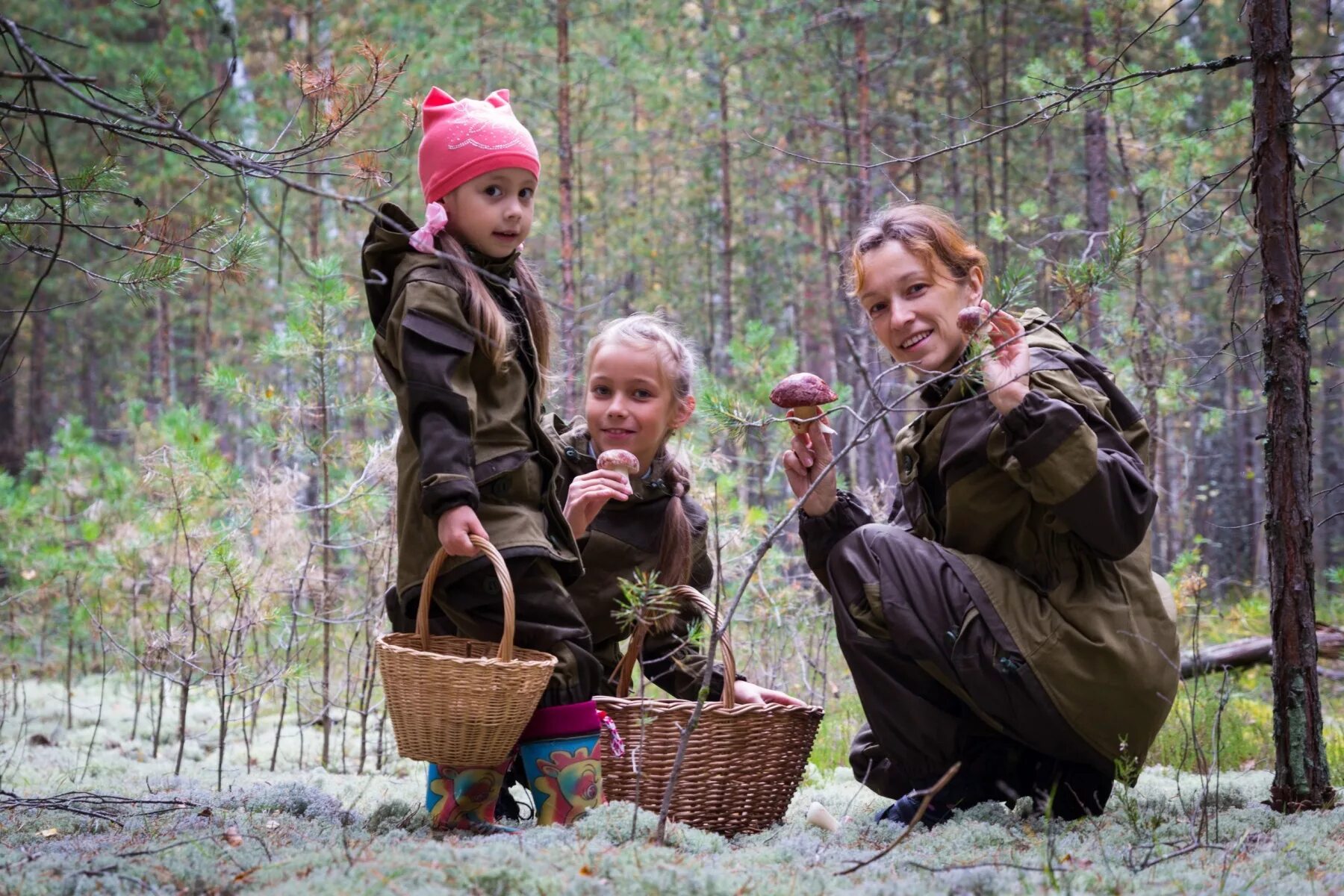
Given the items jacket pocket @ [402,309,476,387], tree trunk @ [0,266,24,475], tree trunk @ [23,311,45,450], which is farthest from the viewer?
tree trunk @ [23,311,45,450]

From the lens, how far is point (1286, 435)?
2.62 meters

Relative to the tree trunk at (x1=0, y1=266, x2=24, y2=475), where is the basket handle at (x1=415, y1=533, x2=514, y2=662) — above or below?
below

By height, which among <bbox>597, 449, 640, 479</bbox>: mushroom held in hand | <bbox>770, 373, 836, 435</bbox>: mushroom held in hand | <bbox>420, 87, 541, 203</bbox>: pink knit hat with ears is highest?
<bbox>420, 87, 541, 203</bbox>: pink knit hat with ears

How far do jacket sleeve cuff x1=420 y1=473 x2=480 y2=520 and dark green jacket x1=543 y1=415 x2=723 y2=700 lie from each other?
697 millimetres

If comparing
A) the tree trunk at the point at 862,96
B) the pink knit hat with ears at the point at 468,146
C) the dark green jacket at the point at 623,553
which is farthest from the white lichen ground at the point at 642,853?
the tree trunk at the point at 862,96

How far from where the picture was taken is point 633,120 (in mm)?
16594

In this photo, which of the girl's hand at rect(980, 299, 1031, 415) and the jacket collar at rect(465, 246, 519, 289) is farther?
the jacket collar at rect(465, 246, 519, 289)

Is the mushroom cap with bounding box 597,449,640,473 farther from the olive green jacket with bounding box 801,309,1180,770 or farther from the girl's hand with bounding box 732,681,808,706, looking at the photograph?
the olive green jacket with bounding box 801,309,1180,770

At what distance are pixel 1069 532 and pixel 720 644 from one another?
1047 mm

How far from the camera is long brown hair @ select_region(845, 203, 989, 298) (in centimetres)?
310

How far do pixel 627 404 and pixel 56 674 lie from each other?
22.5 ft

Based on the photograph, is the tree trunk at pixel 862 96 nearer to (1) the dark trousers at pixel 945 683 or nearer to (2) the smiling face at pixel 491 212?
(2) the smiling face at pixel 491 212

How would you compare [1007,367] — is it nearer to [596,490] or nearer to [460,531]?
Result: [596,490]

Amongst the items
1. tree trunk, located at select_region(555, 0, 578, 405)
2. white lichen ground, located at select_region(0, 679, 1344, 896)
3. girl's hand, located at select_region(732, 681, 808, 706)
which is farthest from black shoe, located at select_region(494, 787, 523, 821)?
tree trunk, located at select_region(555, 0, 578, 405)
